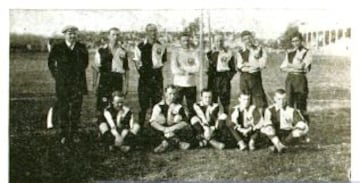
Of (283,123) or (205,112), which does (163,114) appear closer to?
(205,112)

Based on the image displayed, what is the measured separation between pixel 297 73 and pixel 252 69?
0.15 m

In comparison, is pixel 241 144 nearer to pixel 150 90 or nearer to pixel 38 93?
pixel 150 90

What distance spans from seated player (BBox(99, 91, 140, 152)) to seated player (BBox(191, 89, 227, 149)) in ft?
0.67

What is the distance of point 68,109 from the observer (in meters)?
2.11

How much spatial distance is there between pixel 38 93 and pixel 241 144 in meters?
0.71

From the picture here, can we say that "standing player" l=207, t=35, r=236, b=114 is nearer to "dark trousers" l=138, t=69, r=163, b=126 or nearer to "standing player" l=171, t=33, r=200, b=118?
"standing player" l=171, t=33, r=200, b=118

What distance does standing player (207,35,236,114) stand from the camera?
2.11 m

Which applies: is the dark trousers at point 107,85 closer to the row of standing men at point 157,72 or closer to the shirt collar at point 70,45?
the row of standing men at point 157,72

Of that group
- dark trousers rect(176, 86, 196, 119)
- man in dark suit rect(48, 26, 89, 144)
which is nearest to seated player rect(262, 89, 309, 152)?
dark trousers rect(176, 86, 196, 119)

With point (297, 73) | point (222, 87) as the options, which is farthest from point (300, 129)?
point (222, 87)

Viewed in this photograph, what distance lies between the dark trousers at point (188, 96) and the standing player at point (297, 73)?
1.02ft

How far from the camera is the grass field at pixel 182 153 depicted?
210 cm

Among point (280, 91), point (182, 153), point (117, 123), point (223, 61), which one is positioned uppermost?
point (223, 61)
